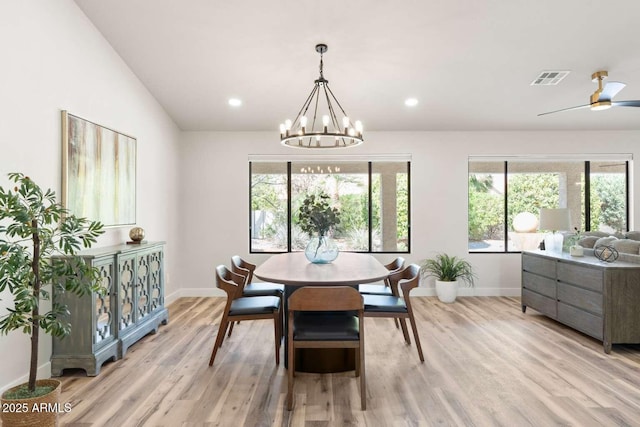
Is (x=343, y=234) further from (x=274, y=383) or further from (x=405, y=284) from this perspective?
(x=274, y=383)

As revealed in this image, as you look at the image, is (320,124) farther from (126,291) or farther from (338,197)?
(126,291)

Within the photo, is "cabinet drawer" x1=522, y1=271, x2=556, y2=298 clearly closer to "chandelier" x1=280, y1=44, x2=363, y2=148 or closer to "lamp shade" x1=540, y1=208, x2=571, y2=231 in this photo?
"lamp shade" x1=540, y1=208, x2=571, y2=231

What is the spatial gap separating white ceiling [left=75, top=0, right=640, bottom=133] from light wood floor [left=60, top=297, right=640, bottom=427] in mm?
2680

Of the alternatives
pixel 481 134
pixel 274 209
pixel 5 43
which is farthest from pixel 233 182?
pixel 481 134

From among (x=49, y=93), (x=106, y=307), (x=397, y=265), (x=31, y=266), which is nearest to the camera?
(x=31, y=266)

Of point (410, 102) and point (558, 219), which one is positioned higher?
point (410, 102)

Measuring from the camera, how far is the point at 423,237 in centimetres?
542

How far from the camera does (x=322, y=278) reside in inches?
101

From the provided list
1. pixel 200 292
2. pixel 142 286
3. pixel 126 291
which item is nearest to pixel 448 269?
pixel 200 292

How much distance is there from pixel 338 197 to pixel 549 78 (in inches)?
114

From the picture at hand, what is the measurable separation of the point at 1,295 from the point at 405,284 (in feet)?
9.00

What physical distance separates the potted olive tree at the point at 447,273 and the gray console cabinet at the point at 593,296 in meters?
1.09

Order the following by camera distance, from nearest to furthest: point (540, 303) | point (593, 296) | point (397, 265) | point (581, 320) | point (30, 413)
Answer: point (30, 413)
point (593, 296)
point (581, 320)
point (397, 265)
point (540, 303)

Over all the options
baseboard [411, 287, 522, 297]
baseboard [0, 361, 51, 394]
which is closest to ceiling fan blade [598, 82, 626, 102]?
baseboard [411, 287, 522, 297]
